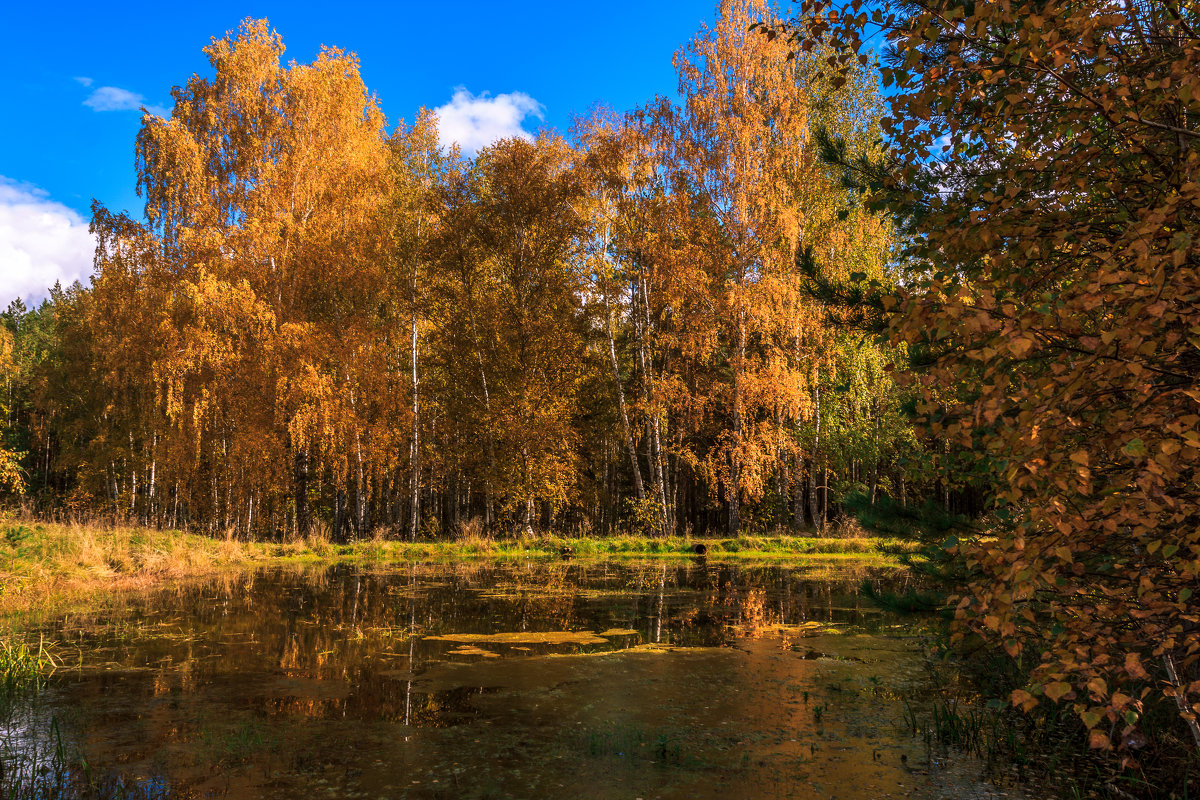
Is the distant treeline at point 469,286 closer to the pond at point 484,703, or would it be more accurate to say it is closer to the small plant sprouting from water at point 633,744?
the pond at point 484,703

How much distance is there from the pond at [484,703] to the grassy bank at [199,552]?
5.43 feet

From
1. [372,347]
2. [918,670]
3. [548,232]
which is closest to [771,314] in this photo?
[548,232]

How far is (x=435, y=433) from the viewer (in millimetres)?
26609

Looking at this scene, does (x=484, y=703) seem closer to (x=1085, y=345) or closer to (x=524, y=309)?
(x=1085, y=345)

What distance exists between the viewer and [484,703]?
19.7ft

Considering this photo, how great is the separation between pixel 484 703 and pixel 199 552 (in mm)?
12864

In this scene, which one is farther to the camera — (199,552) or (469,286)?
(469,286)

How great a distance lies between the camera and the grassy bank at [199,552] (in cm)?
1108

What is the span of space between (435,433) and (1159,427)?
25611 mm

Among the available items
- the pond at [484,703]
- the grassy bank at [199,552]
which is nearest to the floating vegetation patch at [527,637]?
the pond at [484,703]

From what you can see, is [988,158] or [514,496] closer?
[988,158]

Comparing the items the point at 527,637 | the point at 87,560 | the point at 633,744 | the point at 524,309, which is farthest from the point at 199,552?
the point at 633,744

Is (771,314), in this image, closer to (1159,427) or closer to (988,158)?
(988,158)

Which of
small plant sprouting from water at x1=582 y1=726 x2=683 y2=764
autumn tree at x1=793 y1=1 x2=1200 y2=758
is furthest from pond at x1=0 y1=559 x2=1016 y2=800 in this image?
autumn tree at x1=793 y1=1 x2=1200 y2=758
